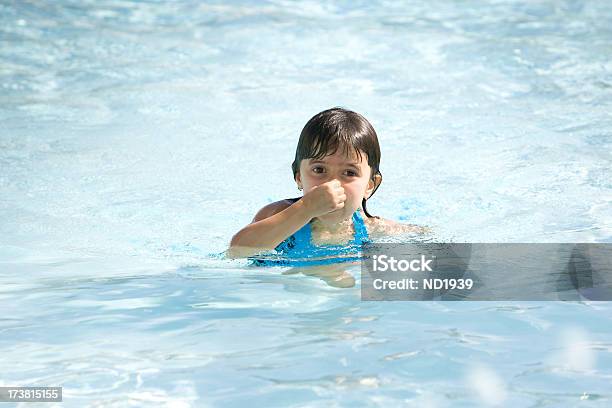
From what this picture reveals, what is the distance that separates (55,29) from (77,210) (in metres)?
4.76

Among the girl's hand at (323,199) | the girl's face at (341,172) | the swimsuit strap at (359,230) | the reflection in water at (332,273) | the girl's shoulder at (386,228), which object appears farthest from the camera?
the girl's shoulder at (386,228)

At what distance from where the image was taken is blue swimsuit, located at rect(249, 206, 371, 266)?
3811 mm

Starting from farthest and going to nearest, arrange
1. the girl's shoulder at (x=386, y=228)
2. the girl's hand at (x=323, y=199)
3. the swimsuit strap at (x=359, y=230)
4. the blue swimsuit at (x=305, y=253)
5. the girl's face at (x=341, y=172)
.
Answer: the girl's shoulder at (x=386, y=228) → the swimsuit strap at (x=359, y=230) → the blue swimsuit at (x=305, y=253) → the girl's face at (x=341, y=172) → the girl's hand at (x=323, y=199)

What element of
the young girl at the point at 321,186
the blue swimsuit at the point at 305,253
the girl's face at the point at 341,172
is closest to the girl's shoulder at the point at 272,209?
the young girl at the point at 321,186

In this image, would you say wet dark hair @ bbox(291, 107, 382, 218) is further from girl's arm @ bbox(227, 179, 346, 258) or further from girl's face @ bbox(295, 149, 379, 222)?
girl's arm @ bbox(227, 179, 346, 258)

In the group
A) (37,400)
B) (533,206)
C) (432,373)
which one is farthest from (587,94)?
(37,400)

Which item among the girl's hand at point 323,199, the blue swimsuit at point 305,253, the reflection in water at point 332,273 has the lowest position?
the reflection in water at point 332,273

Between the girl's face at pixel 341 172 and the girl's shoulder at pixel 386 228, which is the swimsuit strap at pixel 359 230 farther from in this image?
the girl's face at pixel 341 172

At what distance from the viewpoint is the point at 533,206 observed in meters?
4.81

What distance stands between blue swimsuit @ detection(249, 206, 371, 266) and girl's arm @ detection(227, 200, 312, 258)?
199mm

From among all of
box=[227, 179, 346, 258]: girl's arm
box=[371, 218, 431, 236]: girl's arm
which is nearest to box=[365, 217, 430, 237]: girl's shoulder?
box=[371, 218, 431, 236]: girl's arm

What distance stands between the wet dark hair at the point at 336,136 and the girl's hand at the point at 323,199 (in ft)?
0.93

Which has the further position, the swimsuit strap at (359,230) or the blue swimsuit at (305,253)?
the swimsuit strap at (359,230)

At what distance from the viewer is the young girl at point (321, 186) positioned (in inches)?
133
